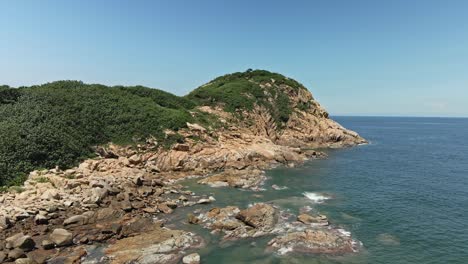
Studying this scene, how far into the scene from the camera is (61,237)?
26.3 m

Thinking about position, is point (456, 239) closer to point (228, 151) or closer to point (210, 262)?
point (210, 262)

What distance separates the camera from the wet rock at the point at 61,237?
26031mm

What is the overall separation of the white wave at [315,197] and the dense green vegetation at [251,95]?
1655 inches

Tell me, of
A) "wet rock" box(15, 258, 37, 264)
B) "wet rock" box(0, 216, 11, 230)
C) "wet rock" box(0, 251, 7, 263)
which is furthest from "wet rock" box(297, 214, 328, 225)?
"wet rock" box(0, 216, 11, 230)

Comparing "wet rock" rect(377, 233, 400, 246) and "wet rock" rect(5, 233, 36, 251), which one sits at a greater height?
"wet rock" rect(5, 233, 36, 251)

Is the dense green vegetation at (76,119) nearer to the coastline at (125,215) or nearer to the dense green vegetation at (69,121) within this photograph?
the dense green vegetation at (69,121)

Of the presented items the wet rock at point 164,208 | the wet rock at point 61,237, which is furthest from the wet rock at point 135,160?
the wet rock at point 61,237

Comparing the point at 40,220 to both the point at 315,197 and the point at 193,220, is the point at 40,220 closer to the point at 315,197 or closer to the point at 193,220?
the point at 193,220

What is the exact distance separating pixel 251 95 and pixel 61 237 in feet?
230

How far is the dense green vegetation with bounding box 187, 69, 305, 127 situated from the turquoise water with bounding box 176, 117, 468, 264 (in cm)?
2690

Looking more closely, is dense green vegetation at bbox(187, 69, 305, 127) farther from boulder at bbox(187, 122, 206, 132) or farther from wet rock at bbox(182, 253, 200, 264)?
wet rock at bbox(182, 253, 200, 264)

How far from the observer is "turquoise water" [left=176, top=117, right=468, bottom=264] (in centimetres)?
2516

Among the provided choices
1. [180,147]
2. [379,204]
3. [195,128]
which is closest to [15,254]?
[180,147]

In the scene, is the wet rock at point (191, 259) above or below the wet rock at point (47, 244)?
below
